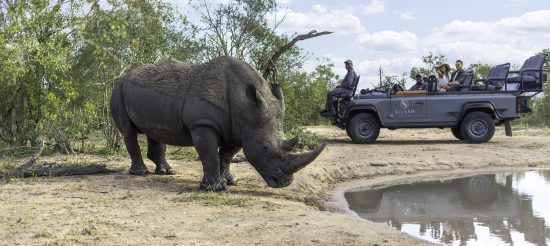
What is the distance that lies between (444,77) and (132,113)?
1058 cm

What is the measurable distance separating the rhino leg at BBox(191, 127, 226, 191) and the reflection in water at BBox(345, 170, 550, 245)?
2.12 meters

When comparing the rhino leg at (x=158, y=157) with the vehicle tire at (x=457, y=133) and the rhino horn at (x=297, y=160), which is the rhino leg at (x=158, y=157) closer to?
the rhino horn at (x=297, y=160)

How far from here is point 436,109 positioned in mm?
17453

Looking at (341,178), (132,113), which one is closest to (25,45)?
(132,113)

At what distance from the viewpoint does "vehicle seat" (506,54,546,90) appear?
1756cm

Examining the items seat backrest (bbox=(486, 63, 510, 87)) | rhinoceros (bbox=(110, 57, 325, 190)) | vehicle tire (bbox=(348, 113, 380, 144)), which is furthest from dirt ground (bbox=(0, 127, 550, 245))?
seat backrest (bbox=(486, 63, 510, 87))

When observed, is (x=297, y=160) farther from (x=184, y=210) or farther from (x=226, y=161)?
(x=184, y=210)

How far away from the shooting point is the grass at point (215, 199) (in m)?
8.59

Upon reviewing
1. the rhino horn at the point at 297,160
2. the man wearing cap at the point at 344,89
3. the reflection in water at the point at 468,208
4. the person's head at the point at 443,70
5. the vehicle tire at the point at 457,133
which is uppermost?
the person's head at the point at 443,70

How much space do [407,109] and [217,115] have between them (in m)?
8.92

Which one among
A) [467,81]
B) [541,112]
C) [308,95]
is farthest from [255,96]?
[541,112]

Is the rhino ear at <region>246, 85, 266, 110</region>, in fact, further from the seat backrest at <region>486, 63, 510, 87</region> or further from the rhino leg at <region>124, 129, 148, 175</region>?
the seat backrest at <region>486, 63, 510, 87</region>

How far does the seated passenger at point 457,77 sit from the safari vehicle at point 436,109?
0.34 m

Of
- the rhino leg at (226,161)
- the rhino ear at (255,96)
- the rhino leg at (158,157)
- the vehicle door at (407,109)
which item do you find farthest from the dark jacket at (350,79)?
the rhino ear at (255,96)
